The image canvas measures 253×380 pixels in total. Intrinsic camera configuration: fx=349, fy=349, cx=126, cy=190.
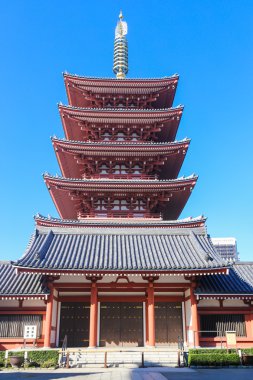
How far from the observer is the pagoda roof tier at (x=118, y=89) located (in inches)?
1206

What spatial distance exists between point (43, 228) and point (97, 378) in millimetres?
13597

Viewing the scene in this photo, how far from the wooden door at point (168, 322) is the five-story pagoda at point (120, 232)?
0.06 metres

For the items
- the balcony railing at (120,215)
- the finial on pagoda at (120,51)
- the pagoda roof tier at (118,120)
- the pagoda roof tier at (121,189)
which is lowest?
the balcony railing at (120,215)

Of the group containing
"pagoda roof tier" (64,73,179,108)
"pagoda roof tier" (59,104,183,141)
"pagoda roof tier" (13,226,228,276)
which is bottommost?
"pagoda roof tier" (13,226,228,276)

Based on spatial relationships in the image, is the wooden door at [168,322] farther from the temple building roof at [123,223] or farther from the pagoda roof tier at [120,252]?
the temple building roof at [123,223]

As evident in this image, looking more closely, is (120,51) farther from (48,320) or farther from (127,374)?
(127,374)

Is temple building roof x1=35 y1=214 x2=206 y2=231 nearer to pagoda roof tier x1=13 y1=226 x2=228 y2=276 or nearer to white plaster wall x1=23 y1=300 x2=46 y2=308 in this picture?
pagoda roof tier x1=13 y1=226 x2=228 y2=276

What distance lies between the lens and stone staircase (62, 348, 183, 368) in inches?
664

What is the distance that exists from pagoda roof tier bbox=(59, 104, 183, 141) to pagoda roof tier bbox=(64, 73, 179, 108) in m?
2.93

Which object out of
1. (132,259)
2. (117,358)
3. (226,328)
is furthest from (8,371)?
(226,328)

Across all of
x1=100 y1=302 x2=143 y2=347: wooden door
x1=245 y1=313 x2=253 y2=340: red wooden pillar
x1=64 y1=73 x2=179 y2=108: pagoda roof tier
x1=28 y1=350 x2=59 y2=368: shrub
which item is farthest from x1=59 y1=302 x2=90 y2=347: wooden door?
x1=64 y1=73 x2=179 y2=108: pagoda roof tier

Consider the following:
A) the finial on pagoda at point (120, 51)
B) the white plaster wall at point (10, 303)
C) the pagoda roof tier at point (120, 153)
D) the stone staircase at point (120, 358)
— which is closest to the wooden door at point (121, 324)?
the stone staircase at point (120, 358)

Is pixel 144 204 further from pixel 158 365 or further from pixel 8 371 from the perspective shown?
pixel 8 371

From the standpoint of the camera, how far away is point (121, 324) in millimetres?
21656
